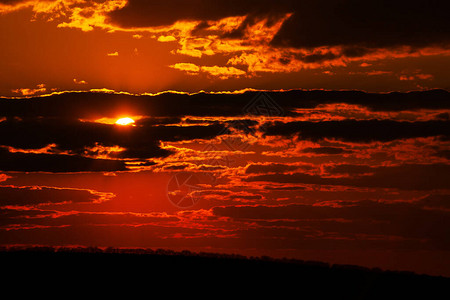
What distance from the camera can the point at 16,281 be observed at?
29000 mm

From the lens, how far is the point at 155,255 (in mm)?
33875

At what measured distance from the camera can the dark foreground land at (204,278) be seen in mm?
27891

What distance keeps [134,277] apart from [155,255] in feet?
15.0

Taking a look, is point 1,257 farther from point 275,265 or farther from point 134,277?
point 275,265

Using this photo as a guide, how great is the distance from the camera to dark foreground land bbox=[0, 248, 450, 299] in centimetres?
2789

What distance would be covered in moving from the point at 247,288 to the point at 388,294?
566cm

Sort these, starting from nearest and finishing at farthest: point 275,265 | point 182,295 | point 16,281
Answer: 1. point 182,295
2. point 16,281
3. point 275,265

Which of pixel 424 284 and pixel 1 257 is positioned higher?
pixel 1 257

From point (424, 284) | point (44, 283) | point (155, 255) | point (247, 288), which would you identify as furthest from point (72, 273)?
point (424, 284)

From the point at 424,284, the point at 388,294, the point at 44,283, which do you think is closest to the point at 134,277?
the point at 44,283

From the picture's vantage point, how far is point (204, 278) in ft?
97.1

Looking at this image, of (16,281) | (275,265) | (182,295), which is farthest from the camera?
(275,265)

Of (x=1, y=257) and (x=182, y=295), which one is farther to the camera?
(x=1, y=257)

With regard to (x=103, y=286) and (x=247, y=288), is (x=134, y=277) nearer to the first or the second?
(x=103, y=286)
